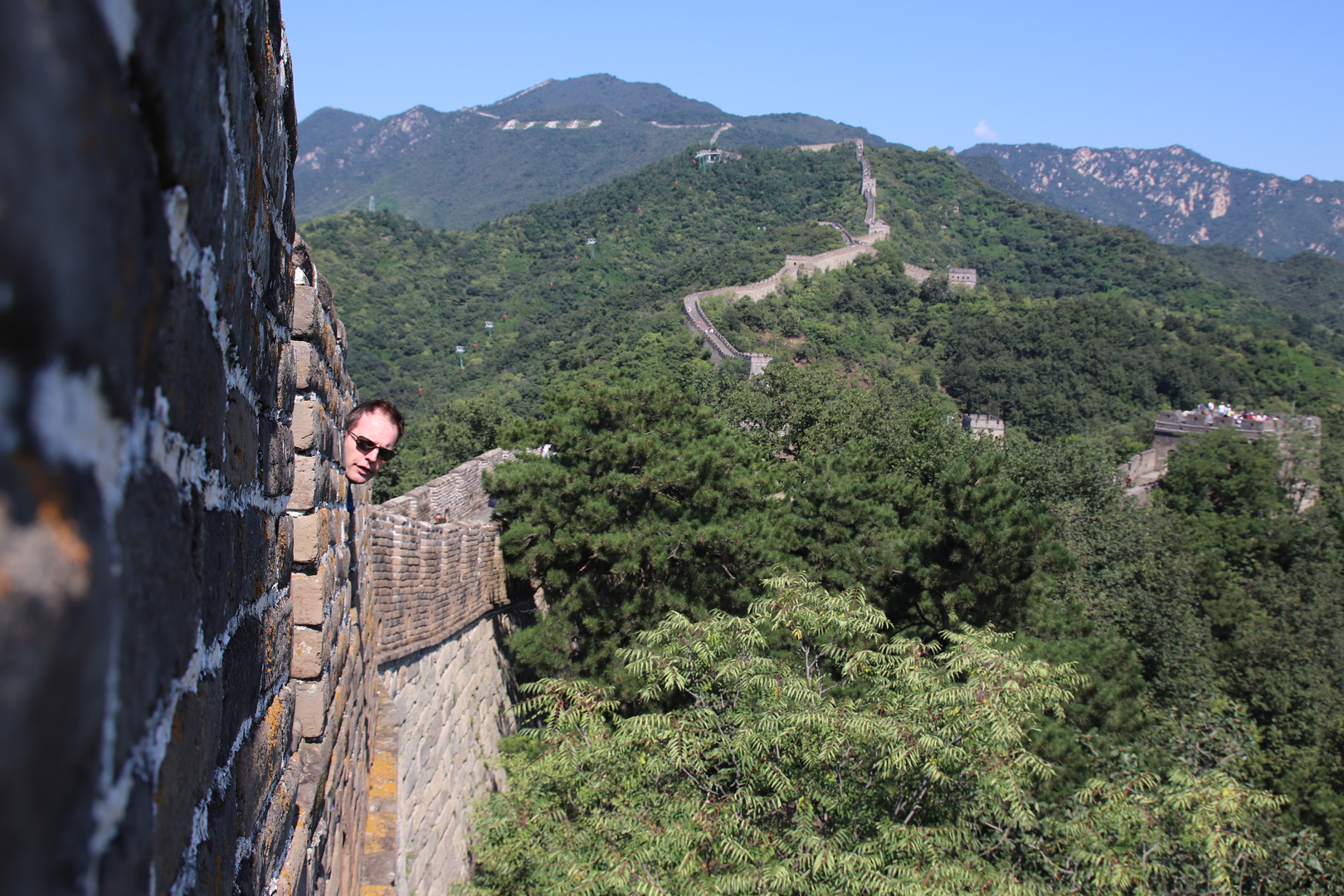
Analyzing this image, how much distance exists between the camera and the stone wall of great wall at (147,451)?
1.22 ft

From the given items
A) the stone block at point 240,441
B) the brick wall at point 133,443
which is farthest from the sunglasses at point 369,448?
the stone block at point 240,441

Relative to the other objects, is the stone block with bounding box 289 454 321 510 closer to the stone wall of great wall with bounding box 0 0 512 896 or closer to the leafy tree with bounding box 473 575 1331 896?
the stone wall of great wall with bounding box 0 0 512 896

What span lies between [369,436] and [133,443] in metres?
2.73

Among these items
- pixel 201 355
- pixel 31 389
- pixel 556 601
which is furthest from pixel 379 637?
pixel 556 601

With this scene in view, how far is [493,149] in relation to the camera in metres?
153

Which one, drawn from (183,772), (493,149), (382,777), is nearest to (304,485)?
(183,772)

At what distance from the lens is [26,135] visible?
1.19ft

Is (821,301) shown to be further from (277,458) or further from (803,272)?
(277,458)

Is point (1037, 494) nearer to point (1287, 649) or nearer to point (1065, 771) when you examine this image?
point (1287, 649)

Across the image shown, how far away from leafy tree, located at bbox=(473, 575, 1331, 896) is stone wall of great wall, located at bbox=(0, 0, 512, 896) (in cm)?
366

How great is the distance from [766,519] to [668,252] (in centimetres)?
5718

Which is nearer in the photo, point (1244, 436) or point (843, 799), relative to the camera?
point (843, 799)

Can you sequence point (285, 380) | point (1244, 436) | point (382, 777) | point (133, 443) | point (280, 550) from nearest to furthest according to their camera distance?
point (133, 443) → point (280, 550) → point (285, 380) → point (382, 777) → point (1244, 436)

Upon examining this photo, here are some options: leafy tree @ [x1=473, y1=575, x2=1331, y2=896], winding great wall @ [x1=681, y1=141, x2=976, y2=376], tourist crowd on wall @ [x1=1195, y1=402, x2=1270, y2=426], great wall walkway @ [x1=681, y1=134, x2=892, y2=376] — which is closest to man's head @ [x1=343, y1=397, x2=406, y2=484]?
leafy tree @ [x1=473, y1=575, x2=1331, y2=896]
